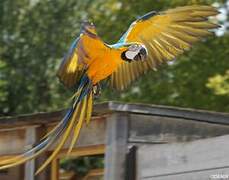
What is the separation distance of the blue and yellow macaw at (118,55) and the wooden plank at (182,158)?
116cm

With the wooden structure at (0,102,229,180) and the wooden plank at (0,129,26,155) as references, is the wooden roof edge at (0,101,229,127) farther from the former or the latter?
the wooden plank at (0,129,26,155)

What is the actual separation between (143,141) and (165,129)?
0.67ft

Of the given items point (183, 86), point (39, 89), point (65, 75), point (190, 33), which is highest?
point (39, 89)

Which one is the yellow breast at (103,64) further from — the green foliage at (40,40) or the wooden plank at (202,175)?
the green foliage at (40,40)

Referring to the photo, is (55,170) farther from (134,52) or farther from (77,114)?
→ (134,52)

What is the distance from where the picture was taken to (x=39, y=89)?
15094mm

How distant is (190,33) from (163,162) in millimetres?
1700

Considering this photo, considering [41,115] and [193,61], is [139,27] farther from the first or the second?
[193,61]

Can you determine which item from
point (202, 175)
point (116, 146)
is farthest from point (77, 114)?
point (116, 146)

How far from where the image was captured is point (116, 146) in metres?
5.11

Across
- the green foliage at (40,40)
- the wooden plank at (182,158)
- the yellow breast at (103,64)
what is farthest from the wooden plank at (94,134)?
the green foliage at (40,40)

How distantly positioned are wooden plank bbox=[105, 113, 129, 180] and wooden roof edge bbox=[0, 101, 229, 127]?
0.25 feet

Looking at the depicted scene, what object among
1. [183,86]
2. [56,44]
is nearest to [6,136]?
[183,86]

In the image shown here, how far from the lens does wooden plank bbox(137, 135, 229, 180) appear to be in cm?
445
